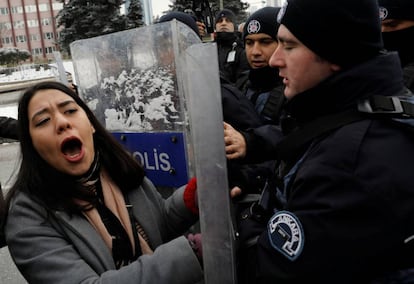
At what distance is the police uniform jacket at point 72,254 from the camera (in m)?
1.37

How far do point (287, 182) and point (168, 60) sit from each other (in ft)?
3.40

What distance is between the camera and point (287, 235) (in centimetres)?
108

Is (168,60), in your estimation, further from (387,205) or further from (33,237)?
(387,205)

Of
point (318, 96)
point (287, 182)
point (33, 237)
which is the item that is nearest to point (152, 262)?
point (33, 237)

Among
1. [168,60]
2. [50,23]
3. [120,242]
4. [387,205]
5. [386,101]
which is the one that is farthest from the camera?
[50,23]

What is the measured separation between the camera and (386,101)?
3.63ft

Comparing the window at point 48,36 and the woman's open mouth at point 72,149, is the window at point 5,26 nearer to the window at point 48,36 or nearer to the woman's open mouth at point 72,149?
the window at point 48,36

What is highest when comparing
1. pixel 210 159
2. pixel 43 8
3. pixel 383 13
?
pixel 43 8

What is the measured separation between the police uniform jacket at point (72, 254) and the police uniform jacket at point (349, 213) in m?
0.35

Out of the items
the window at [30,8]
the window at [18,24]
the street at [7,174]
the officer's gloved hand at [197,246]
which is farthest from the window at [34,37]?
the officer's gloved hand at [197,246]

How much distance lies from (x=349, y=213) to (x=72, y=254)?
963 mm

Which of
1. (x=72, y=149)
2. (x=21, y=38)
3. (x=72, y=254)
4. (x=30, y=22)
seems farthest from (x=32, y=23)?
(x=72, y=254)

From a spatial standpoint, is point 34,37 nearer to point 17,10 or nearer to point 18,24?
point 18,24

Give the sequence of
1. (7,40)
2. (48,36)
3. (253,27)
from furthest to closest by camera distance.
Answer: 1. (48,36)
2. (7,40)
3. (253,27)
